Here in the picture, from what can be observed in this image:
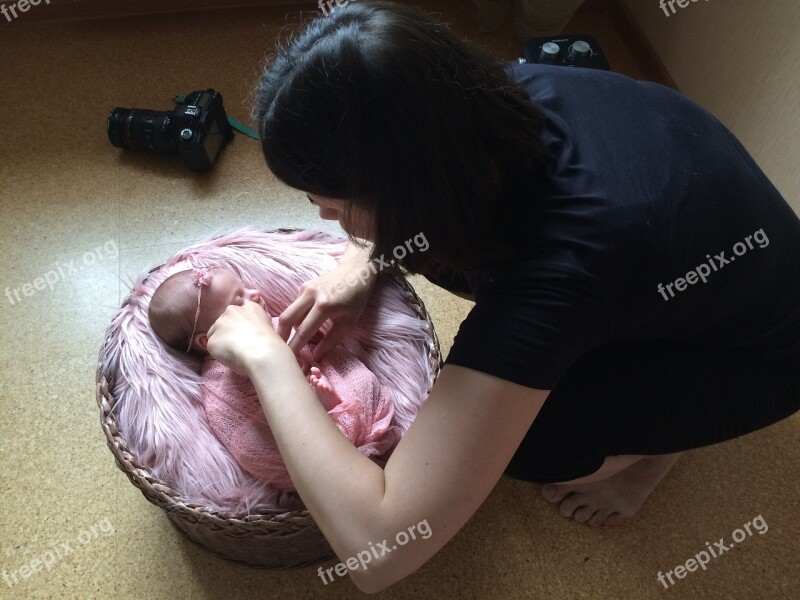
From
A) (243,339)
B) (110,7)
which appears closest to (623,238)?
(243,339)

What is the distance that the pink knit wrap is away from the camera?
32.7 inches

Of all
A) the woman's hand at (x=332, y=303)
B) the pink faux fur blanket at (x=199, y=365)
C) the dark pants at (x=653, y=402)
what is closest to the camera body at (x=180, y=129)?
the pink faux fur blanket at (x=199, y=365)

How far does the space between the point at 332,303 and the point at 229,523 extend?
1.02ft

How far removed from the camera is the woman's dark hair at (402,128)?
Result: 0.49 meters

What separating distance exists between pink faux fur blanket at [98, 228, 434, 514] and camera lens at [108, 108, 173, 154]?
16.7 inches

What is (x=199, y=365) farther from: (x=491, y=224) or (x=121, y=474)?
(x=491, y=224)

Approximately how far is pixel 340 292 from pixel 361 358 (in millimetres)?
127

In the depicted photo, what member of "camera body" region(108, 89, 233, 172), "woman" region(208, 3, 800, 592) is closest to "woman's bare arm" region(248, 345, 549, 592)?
"woman" region(208, 3, 800, 592)

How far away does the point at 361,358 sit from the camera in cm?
95

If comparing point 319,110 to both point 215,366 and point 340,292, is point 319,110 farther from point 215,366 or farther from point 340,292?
point 215,366

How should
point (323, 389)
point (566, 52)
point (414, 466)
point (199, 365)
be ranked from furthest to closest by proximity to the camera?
point (566, 52) < point (199, 365) < point (323, 389) < point (414, 466)

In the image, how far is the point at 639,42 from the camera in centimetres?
162

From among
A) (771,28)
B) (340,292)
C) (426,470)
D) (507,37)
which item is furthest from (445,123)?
(507,37)

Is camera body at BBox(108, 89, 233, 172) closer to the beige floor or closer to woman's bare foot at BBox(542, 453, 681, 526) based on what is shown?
the beige floor
